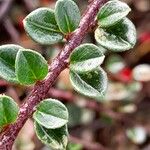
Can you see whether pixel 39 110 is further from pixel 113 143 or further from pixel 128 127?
pixel 113 143

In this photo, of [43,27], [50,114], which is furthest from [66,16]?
[50,114]

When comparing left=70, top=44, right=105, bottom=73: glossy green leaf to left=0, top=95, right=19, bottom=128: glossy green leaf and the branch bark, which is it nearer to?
the branch bark

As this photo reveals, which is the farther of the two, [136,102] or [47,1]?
[47,1]

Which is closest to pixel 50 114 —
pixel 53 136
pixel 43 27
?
pixel 53 136

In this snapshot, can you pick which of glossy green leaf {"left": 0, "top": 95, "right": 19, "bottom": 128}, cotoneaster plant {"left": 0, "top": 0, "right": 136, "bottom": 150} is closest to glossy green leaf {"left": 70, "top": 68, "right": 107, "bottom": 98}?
cotoneaster plant {"left": 0, "top": 0, "right": 136, "bottom": 150}

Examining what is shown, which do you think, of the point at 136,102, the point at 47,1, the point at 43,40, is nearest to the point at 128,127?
the point at 136,102

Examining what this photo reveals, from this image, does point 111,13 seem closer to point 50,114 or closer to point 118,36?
point 118,36

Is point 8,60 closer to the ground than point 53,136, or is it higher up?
higher up

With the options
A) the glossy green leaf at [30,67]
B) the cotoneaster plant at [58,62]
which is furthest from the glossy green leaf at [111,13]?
the glossy green leaf at [30,67]
